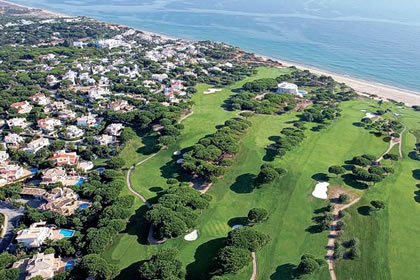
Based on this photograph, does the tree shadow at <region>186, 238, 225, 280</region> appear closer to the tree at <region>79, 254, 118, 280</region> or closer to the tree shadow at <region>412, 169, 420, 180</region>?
the tree at <region>79, 254, 118, 280</region>

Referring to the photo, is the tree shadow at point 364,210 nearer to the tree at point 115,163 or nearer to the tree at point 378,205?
the tree at point 378,205

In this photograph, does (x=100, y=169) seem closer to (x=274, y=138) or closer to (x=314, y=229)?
(x=274, y=138)

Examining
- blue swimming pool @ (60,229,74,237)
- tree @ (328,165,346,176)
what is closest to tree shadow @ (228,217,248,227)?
tree @ (328,165,346,176)

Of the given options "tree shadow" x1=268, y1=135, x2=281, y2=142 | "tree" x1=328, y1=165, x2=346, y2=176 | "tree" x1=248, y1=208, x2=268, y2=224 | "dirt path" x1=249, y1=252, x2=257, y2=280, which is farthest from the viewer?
"tree shadow" x1=268, y1=135, x2=281, y2=142

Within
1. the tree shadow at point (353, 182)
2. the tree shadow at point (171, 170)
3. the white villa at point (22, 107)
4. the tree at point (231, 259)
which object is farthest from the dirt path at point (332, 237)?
the white villa at point (22, 107)

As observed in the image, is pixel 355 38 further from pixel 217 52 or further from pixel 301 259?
pixel 301 259

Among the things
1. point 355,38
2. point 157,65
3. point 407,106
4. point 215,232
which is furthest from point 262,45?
point 215,232

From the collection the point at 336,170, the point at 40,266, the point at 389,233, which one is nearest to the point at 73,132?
the point at 40,266
